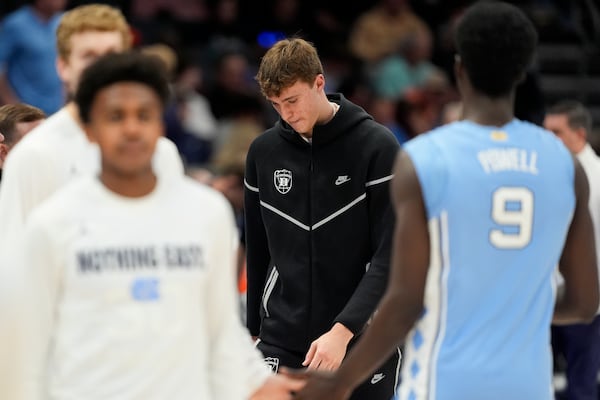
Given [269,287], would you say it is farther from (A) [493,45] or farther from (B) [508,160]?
(A) [493,45]

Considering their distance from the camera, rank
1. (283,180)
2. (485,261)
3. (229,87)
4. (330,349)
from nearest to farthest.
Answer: (485,261)
(330,349)
(283,180)
(229,87)

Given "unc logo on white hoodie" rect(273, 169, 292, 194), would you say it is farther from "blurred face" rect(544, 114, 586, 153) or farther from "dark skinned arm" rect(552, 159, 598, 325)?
"blurred face" rect(544, 114, 586, 153)

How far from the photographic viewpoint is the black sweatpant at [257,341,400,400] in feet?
21.4

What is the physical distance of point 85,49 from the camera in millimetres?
5430

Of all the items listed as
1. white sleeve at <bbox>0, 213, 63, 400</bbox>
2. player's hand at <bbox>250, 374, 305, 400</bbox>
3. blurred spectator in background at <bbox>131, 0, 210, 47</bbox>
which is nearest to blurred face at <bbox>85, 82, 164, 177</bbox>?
white sleeve at <bbox>0, 213, 63, 400</bbox>

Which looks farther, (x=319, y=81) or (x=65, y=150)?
(x=319, y=81)

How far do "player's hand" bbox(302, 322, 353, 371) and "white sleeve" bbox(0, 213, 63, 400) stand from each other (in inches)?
81.6

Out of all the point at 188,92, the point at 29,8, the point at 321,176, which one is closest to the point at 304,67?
the point at 321,176

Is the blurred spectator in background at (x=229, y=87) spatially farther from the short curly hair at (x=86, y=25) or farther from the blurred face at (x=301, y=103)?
the short curly hair at (x=86, y=25)

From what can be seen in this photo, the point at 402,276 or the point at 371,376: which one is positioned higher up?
the point at 402,276

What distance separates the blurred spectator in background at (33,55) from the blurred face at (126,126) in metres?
8.06

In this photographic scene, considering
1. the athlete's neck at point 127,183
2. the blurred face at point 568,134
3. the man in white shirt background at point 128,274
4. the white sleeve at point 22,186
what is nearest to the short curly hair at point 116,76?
the man in white shirt background at point 128,274

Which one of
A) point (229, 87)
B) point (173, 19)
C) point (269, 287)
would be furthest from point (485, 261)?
point (173, 19)

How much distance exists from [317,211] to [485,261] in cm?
205
